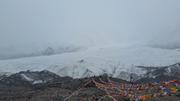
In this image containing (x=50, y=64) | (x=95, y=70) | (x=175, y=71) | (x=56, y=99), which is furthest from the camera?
(x=50, y=64)

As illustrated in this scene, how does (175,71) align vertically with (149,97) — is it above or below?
below

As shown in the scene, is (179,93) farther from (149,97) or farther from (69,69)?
(69,69)

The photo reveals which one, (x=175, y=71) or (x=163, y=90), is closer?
(x=163, y=90)

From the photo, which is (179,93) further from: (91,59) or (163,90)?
(91,59)

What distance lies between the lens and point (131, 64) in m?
127

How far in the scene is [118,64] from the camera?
129m

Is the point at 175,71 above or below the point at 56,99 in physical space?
below

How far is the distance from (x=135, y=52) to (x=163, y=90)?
148m

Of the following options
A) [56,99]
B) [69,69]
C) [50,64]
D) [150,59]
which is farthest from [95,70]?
[56,99]

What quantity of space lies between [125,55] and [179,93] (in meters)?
136

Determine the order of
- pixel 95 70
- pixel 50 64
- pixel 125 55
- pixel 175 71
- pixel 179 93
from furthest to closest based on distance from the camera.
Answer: pixel 125 55, pixel 50 64, pixel 95 70, pixel 175 71, pixel 179 93

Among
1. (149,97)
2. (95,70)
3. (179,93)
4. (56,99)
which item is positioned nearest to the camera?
(149,97)

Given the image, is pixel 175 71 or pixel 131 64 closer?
pixel 175 71

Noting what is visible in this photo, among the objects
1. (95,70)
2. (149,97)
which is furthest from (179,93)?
(95,70)
